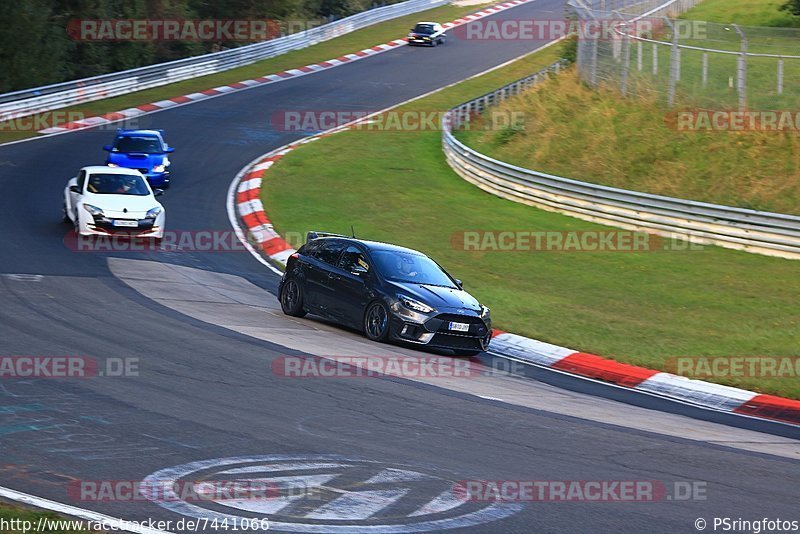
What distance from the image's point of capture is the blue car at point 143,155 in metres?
26.2

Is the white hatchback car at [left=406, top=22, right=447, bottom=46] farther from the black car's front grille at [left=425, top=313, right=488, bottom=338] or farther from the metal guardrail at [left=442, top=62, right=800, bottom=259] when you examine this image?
the black car's front grille at [left=425, top=313, right=488, bottom=338]

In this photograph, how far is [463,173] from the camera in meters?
29.7

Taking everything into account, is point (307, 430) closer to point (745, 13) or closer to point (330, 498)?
point (330, 498)

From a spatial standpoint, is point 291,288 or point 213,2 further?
point 213,2

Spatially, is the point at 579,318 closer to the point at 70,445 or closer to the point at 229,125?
the point at 70,445

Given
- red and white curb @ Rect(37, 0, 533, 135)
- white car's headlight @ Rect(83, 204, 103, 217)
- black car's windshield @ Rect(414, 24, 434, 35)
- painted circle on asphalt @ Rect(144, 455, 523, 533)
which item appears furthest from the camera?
black car's windshield @ Rect(414, 24, 434, 35)

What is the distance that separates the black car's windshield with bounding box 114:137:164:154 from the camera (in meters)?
26.9

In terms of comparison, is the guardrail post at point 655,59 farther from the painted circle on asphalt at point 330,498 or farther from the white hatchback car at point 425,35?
the white hatchback car at point 425,35

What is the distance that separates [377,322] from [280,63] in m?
36.9

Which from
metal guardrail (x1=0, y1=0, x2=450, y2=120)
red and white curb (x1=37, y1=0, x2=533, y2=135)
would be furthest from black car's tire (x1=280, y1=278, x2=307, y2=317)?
metal guardrail (x1=0, y1=0, x2=450, y2=120)

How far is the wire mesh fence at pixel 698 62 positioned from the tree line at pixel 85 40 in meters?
23.0

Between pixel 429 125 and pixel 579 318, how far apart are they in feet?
74.2

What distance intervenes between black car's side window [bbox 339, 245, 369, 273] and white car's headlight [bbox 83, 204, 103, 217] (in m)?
6.84

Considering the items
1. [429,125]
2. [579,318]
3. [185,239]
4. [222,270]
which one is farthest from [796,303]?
[429,125]
